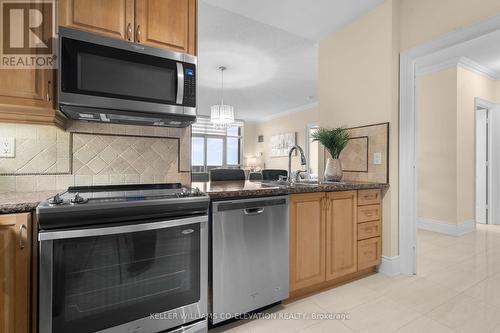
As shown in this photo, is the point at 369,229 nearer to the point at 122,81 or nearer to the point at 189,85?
the point at 189,85

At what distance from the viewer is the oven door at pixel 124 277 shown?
3.67 ft

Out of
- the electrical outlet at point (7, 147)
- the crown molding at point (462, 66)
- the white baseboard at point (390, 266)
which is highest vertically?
the crown molding at point (462, 66)

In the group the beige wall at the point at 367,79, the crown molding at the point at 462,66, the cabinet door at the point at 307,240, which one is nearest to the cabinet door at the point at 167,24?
the cabinet door at the point at 307,240

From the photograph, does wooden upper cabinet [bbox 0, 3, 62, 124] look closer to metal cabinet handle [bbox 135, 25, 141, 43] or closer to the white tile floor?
metal cabinet handle [bbox 135, 25, 141, 43]

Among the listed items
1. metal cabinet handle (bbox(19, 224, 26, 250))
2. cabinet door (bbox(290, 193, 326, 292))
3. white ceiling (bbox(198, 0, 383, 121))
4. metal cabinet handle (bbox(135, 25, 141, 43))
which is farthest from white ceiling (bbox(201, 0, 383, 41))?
metal cabinet handle (bbox(19, 224, 26, 250))

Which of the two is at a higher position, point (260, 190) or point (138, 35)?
point (138, 35)

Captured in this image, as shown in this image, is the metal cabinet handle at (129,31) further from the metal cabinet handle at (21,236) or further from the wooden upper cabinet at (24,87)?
the metal cabinet handle at (21,236)

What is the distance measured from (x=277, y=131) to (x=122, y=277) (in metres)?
7.39

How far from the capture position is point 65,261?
3.72 ft

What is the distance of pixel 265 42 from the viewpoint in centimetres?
328

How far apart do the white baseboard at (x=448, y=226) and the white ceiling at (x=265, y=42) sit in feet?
10.5

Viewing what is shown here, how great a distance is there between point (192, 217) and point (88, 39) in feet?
3.86

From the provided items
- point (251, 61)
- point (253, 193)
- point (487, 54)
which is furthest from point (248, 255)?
point (487, 54)

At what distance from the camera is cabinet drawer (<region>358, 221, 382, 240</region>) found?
7.33 feet
